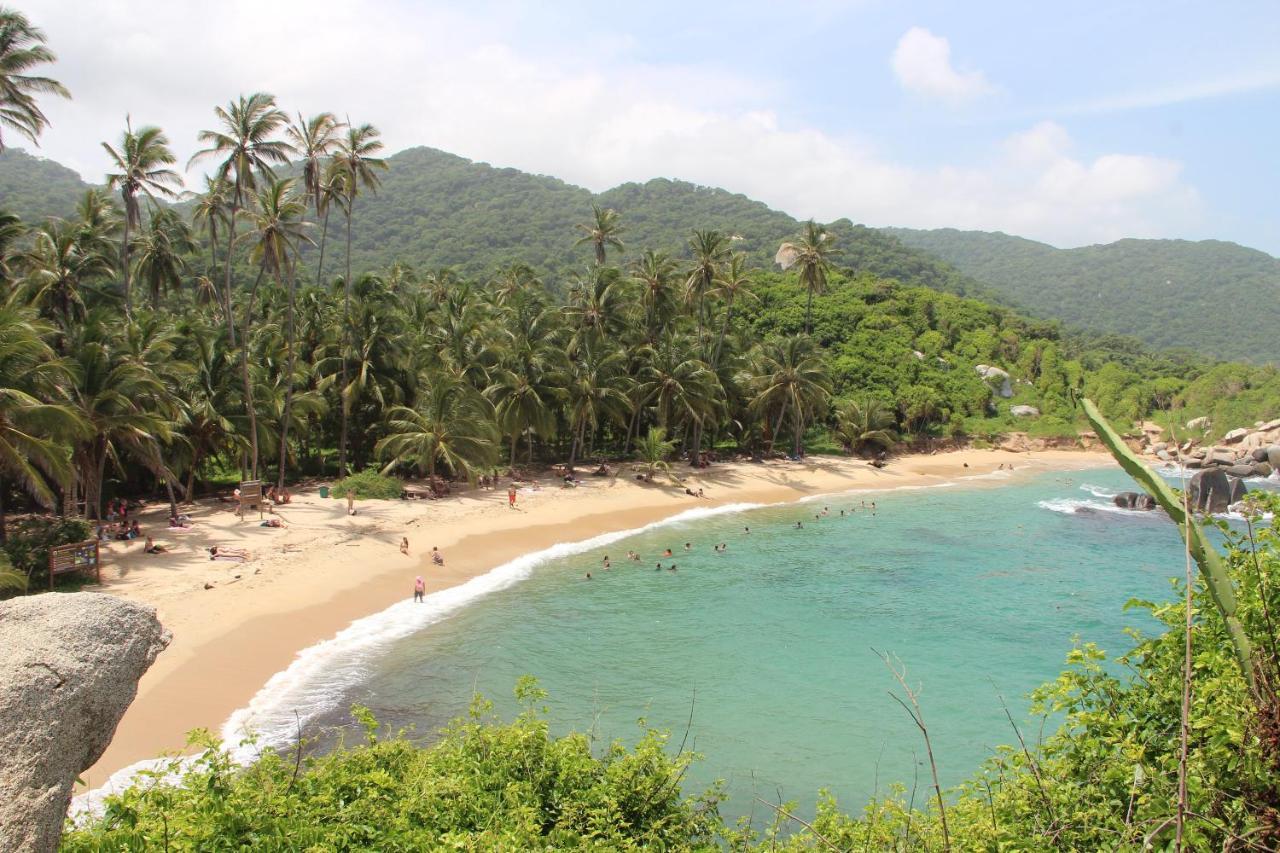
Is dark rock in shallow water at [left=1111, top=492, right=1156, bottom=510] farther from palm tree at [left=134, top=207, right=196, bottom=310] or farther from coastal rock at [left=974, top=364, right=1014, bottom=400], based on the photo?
palm tree at [left=134, top=207, right=196, bottom=310]

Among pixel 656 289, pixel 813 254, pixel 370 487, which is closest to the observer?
Answer: pixel 370 487

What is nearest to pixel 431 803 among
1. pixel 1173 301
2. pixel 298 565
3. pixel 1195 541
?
pixel 1195 541

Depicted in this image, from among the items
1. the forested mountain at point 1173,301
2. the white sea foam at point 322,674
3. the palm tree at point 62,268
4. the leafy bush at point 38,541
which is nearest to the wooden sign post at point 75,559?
the leafy bush at point 38,541

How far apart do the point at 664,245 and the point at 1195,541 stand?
128668 mm

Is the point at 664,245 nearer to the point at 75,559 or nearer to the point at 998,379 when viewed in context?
the point at 998,379

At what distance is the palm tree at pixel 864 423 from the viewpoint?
51500 mm

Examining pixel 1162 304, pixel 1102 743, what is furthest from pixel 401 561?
pixel 1162 304

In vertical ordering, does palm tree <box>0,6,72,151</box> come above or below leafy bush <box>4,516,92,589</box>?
above

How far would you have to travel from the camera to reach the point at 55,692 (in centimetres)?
511

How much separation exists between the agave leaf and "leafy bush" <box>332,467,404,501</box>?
31.8 meters

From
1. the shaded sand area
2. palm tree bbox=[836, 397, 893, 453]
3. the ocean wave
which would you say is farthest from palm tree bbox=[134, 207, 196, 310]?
the ocean wave

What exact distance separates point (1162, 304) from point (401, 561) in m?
191

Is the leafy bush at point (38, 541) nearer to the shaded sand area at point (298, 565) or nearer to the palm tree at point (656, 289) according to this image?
the shaded sand area at point (298, 565)

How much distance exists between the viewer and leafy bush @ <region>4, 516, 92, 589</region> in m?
18.7
